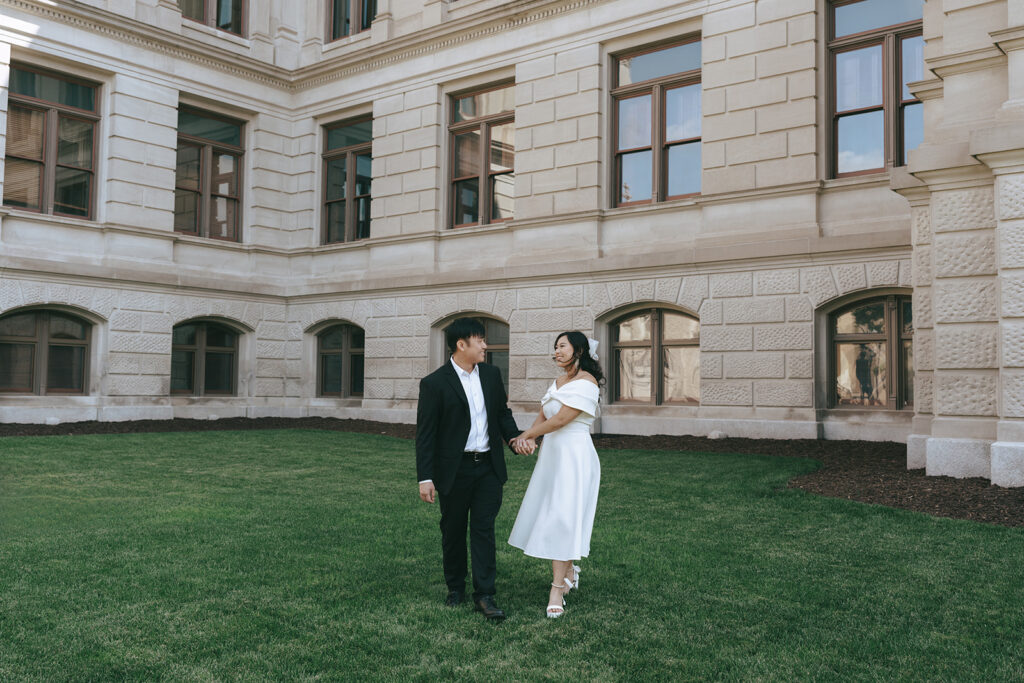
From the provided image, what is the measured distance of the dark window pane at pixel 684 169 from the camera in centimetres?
1647

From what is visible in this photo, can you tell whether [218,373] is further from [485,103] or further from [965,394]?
[965,394]

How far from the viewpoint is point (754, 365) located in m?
15.0

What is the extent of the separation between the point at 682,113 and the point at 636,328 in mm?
4418

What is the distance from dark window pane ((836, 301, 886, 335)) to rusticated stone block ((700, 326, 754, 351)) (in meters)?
1.54

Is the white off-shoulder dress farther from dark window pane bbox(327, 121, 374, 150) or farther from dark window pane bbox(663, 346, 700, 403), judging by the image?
dark window pane bbox(327, 121, 374, 150)

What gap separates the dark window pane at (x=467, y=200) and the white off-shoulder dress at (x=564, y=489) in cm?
1463

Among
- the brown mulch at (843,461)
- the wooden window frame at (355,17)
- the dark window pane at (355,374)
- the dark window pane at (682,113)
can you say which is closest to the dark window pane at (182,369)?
the brown mulch at (843,461)

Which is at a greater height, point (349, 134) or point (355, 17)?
point (355, 17)

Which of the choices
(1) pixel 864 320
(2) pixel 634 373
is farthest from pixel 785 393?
(2) pixel 634 373

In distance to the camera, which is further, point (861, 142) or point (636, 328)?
point (636, 328)

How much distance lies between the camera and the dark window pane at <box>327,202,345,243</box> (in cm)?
2195

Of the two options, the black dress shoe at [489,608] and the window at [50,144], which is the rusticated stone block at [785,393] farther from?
the window at [50,144]

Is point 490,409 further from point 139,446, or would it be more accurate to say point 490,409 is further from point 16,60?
point 16,60

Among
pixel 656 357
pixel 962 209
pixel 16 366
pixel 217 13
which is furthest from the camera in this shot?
pixel 217 13
